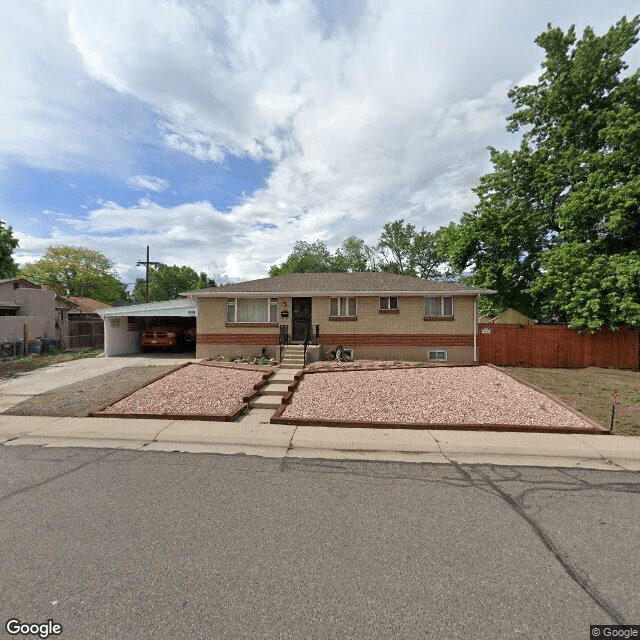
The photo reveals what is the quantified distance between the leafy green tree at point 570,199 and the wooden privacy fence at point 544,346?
92 centimetres

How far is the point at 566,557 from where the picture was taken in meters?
3.01

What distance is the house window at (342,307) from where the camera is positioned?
14.3 m

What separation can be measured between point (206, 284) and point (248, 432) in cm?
5487

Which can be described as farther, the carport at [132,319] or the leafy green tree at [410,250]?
the leafy green tree at [410,250]

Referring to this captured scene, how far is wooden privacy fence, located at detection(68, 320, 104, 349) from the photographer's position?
Answer: 21.1m

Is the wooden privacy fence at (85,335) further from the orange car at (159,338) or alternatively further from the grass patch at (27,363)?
the orange car at (159,338)

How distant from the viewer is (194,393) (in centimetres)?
902

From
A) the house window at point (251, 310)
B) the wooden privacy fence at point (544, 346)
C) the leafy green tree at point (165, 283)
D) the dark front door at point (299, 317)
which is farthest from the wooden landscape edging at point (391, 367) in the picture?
the leafy green tree at point (165, 283)

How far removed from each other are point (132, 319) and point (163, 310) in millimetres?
4024

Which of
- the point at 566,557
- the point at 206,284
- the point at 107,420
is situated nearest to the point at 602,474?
the point at 566,557

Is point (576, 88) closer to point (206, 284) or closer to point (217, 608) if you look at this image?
point (217, 608)

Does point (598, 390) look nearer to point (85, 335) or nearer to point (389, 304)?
point (389, 304)

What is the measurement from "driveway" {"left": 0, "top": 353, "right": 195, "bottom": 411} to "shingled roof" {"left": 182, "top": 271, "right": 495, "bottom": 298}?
4234mm

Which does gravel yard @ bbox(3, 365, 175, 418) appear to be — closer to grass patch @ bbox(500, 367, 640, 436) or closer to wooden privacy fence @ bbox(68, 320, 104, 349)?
wooden privacy fence @ bbox(68, 320, 104, 349)
